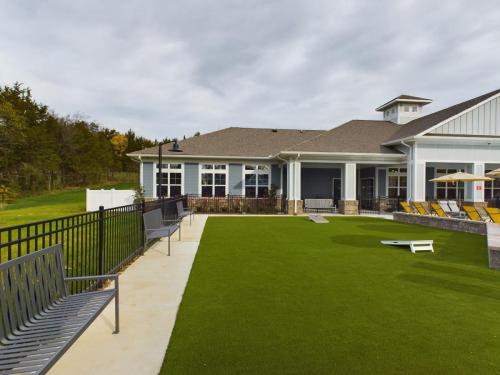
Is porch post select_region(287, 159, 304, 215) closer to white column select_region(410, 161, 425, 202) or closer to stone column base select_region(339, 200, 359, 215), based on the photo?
stone column base select_region(339, 200, 359, 215)

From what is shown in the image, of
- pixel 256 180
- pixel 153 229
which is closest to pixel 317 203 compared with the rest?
pixel 256 180

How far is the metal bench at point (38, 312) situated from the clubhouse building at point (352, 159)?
11767 millimetres

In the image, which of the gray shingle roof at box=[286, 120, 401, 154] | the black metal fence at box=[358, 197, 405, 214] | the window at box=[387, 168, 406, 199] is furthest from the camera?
the window at box=[387, 168, 406, 199]

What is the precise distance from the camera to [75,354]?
3.31 m

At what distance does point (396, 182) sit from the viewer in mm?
22172

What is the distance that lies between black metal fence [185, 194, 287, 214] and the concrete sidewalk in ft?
45.7

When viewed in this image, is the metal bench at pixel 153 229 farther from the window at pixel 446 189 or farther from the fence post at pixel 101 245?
the window at pixel 446 189

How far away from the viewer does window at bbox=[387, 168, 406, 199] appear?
21969 millimetres

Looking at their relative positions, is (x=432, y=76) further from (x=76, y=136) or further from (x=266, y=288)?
(x=76, y=136)

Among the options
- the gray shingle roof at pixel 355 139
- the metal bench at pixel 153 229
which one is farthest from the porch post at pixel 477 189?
the metal bench at pixel 153 229

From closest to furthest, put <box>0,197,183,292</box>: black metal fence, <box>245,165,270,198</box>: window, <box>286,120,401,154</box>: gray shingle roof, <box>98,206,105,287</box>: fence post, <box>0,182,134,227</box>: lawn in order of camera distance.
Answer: <box>0,197,183,292</box>: black metal fence, <box>98,206,105,287</box>: fence post, <box>0,182,134,227</box>: lawn, <box>286,120,401,154</box>: gray shingle roof, <box>245,165,270,198</box>: window

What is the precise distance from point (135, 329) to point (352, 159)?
1790 centimetres

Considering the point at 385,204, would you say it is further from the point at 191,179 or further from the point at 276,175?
the point at 191,179

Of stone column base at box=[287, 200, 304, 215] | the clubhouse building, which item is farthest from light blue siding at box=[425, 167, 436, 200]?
stone column base at box=[287, 200, 304, 215]
